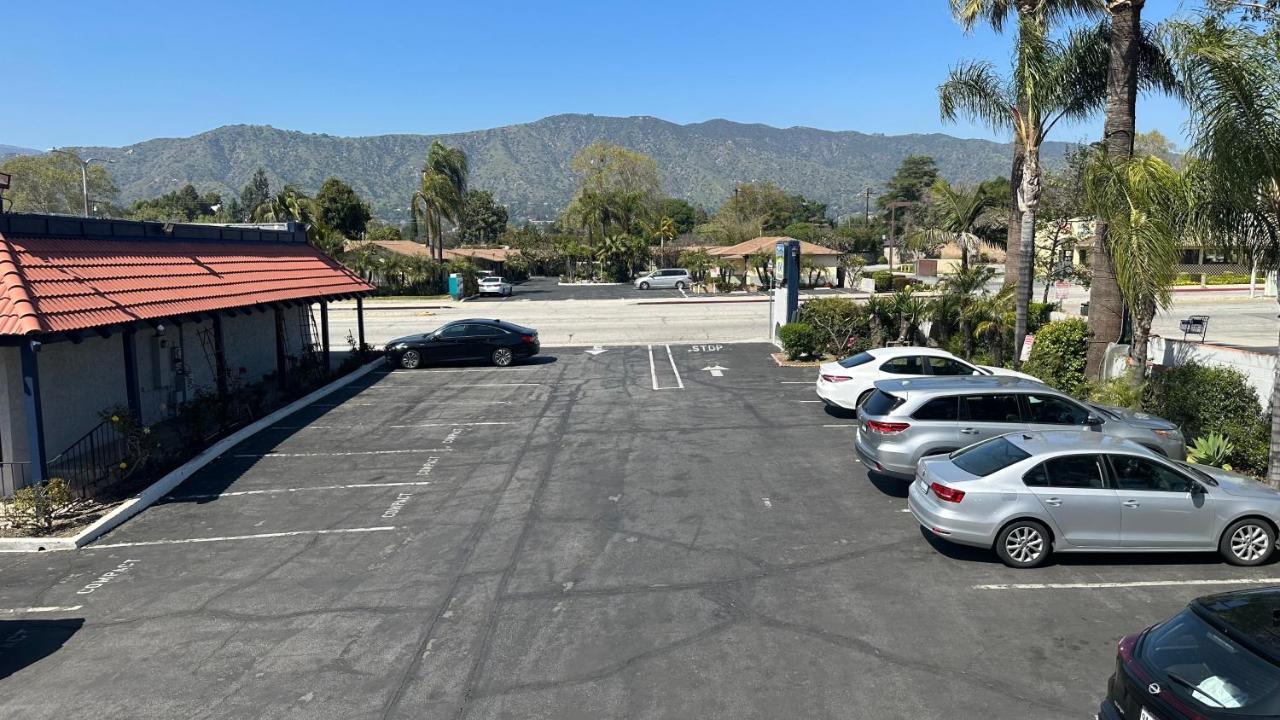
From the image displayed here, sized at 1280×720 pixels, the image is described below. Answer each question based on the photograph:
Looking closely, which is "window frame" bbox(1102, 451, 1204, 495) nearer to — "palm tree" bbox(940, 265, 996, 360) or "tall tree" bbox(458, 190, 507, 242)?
"palm tree" bbox(940, 265, 996, 360)

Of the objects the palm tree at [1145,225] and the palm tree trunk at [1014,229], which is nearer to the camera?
the palm tree at [1145,225]

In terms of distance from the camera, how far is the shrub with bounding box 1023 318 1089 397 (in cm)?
1834

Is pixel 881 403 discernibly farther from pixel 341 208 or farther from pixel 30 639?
pixel 341 208

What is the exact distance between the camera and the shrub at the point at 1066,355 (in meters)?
18.3

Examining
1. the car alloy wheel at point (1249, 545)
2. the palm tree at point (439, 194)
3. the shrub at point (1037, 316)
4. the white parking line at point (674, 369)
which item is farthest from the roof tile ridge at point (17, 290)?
the palm tree at point (439, 194)

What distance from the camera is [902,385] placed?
13.2 meters

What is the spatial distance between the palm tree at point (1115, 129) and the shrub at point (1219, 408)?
2644mm

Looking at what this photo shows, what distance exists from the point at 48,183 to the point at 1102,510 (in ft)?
363

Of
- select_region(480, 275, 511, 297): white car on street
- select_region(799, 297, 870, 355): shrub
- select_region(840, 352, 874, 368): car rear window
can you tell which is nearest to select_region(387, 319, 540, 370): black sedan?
select_region(799, 297, 870, 355): shrub

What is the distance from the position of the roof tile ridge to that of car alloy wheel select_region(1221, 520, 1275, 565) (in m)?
15.2

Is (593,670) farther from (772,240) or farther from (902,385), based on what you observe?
(772,240)

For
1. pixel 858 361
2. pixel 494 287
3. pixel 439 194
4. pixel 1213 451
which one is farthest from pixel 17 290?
pixel 439 194

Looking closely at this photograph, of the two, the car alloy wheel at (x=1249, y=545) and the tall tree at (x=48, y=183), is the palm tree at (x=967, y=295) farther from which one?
the tall tree at (x=48, y=183)

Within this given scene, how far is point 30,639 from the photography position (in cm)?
858
